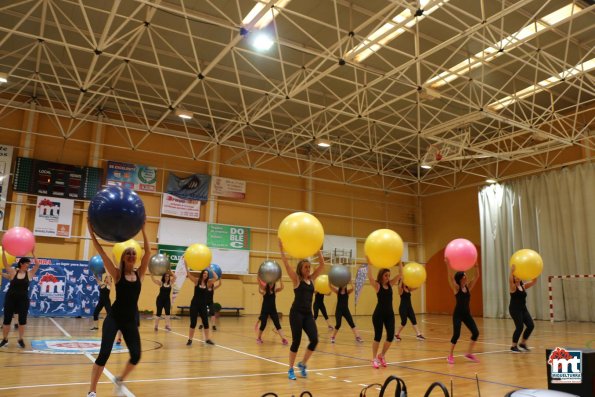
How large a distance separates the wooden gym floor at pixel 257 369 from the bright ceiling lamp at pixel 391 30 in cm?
606

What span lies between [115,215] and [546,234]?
1705 centimetres

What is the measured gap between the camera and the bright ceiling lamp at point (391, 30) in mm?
8852

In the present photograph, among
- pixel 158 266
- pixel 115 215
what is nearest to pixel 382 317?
pixel 115 215

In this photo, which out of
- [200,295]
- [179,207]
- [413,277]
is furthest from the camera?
[179,207]

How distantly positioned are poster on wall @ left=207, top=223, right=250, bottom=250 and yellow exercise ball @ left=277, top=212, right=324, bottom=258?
12.0 metres

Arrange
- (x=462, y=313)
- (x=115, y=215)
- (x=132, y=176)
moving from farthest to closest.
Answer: (x=132, y=176) → (x=462, y=313) → (x=115, y=215)

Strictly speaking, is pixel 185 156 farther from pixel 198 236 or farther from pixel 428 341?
pixel 428 341

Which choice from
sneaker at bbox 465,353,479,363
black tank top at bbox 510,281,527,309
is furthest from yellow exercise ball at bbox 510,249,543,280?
sneaker at bbox 465,353,479,363

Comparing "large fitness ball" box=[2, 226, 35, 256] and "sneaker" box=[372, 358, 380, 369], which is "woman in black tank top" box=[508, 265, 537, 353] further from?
"large fitness ball" box=[2, 226, 35, 256]

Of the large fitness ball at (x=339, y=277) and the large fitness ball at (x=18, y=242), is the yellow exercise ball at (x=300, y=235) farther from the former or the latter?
the large fitness ball at (x=339, y=277)

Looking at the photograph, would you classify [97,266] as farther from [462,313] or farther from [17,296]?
[462,313]

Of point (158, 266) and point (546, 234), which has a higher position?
point (546, 234)

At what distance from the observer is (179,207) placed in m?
17.2

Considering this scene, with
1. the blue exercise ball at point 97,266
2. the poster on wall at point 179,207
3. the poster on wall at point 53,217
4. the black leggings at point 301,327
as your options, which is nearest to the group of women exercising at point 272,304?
the black leggings at point 301,327
